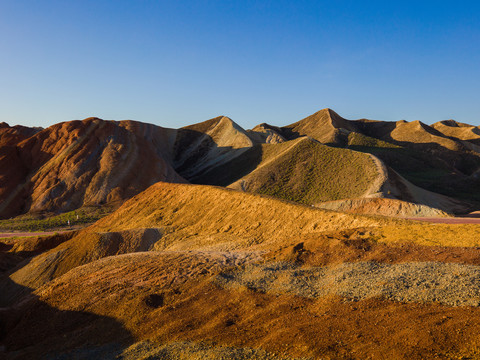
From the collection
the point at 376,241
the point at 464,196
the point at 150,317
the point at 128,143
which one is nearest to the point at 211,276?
the point at 150,317

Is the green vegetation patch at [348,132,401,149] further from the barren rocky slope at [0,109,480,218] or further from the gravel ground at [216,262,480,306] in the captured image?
the gravel ground at [216,262,480,306]

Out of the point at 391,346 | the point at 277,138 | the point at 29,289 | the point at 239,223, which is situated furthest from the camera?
the point at 277,138

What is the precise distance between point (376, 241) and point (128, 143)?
5617 centimetres

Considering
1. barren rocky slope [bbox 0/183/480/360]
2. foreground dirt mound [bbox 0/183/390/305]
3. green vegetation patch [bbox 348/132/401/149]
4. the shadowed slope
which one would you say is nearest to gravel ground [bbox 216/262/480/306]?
barren rocky slope [bbox 0/183/480/360]

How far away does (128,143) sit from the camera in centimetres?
6288

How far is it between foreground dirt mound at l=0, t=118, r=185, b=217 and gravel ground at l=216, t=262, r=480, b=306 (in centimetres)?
4460

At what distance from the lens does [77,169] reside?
180ft

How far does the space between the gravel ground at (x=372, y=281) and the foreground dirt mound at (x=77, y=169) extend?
44.6 m

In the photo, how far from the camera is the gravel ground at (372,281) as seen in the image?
30.0 ft

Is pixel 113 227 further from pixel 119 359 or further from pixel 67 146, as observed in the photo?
pixel 67 146

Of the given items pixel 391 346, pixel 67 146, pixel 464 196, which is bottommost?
pixel 464 196

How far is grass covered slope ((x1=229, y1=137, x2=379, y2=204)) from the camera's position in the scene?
157ft

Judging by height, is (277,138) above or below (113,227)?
above

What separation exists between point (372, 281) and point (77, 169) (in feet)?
177
